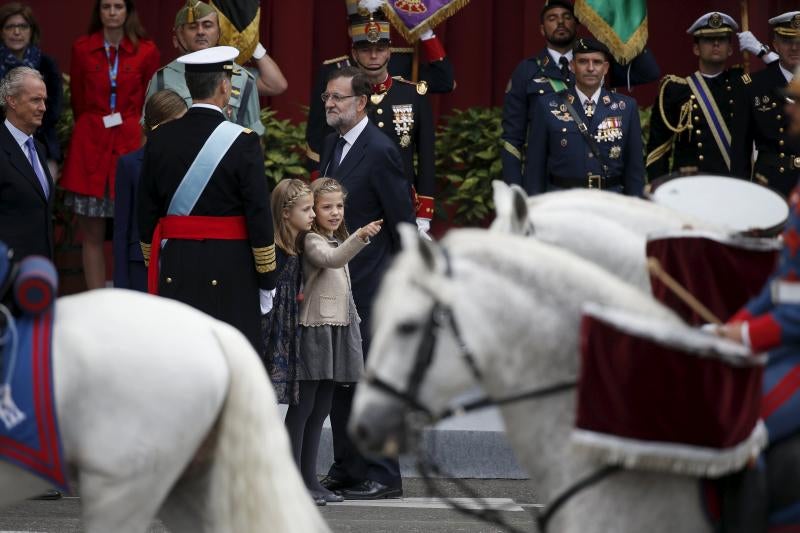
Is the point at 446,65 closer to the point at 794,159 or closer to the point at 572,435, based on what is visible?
the point at 794,159

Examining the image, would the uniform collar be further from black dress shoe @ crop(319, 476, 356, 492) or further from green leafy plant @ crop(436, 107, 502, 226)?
black dress shoe @ crop(319, 476, 356, 492)

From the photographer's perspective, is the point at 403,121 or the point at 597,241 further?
the point at 403,121

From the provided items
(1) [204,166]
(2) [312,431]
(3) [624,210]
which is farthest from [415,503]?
(3) [624,210]

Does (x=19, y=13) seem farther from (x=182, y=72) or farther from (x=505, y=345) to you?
(x=505, y=345)

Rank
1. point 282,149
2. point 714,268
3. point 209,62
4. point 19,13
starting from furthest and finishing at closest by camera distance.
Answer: point 282,149, point 19,13, point 209,62, point 714,268

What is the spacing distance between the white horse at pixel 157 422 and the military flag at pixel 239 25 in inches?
236

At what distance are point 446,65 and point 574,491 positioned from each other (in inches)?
274

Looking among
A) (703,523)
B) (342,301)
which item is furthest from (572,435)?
(342,301)

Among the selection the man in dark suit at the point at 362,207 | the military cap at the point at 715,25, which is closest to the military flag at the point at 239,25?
the man in dark suit at the point at 362,207

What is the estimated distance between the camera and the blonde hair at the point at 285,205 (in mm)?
8195

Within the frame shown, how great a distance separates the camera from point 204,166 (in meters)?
7.42

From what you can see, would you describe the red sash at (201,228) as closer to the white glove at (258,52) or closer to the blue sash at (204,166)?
the blue sash at (204,166)

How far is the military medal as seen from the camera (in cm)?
996

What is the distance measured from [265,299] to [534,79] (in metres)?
3.16
